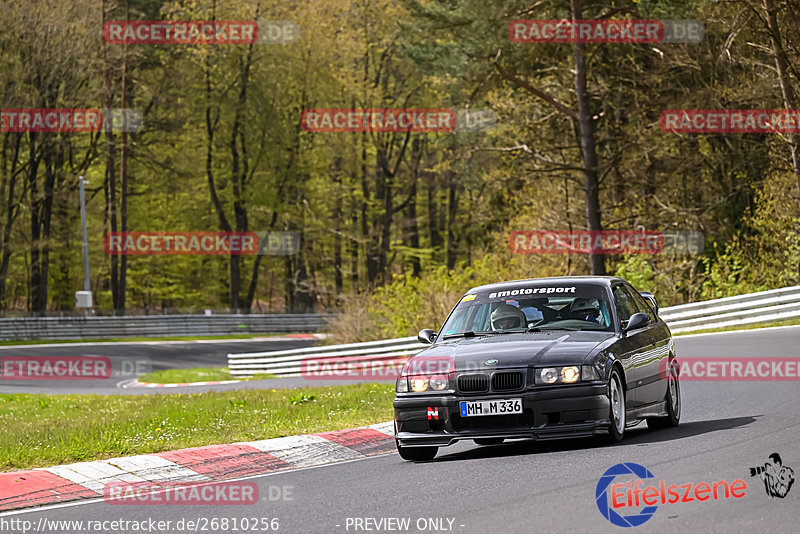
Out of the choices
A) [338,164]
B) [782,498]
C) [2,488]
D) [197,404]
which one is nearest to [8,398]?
[197,404]

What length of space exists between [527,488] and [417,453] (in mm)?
2314

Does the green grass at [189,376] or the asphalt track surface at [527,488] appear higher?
the asphalt track surface at [527,488]

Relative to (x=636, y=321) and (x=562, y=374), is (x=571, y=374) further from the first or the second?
(x=636, y=321)

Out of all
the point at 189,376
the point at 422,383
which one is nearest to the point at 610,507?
the point at 422,383

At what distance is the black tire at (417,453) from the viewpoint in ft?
33.3

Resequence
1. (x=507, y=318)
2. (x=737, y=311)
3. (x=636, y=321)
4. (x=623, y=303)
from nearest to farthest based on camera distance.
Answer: (x=636, y=321) < (x=507, y=318) < (x=623, y=303) < (x=737, y=311)

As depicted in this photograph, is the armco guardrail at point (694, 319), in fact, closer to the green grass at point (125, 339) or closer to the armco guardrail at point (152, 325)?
the armco guardrail at point (152, 325)

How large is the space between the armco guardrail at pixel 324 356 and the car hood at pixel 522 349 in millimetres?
15736

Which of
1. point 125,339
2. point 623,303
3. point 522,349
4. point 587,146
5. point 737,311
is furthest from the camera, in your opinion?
point 125,339

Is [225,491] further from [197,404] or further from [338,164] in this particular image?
[338,164]

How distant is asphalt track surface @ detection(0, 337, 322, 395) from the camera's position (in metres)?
28.9

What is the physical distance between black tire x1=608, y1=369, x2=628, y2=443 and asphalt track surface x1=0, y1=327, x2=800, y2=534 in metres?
0.13

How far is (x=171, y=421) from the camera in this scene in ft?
44.4

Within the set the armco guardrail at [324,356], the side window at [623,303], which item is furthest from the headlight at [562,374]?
the armco guardrail at [324,356]
